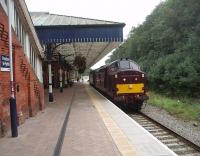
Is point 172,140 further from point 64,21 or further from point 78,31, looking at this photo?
point 64,21

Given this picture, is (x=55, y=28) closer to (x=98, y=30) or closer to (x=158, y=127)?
(x=98, y=30)

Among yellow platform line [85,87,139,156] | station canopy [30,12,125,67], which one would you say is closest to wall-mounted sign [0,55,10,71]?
yellow platform line [85,87,139,156]

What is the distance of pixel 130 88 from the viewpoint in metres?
22.3

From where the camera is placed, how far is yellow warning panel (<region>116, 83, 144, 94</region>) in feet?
72.9

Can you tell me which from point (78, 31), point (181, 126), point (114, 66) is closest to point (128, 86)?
point (114, 66)

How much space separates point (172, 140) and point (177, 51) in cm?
3134

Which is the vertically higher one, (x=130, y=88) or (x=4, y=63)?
(x=4, y=63)

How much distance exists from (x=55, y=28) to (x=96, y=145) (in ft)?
53.4

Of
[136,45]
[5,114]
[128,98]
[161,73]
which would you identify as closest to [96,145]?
[5,114]

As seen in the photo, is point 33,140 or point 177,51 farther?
point 177,51

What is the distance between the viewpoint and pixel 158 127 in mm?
16422

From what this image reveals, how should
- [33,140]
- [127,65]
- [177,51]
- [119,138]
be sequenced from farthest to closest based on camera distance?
[177,51], [127,65], [33,140], [119,138]

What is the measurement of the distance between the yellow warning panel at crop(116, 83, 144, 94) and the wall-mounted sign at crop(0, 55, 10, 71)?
37.4 feet

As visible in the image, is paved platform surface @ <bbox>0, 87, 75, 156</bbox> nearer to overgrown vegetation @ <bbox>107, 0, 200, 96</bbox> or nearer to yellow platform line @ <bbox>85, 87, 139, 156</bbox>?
yellow platform line @ <bbox>85, 87, 139, 156</bbox>
